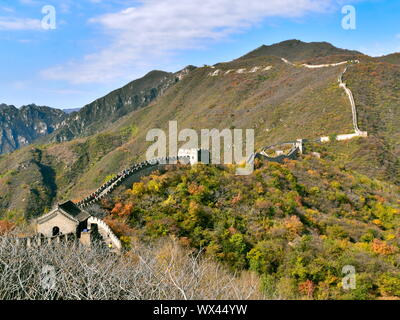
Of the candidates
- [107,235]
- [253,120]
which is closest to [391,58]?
[253,120]

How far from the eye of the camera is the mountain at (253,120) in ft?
204

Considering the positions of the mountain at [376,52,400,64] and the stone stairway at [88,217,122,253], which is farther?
the mountain at [376,52,400,64]

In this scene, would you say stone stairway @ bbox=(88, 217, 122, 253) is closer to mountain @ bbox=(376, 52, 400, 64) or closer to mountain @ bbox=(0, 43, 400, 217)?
mountain @ bbox=(0, 43, 400, 217)

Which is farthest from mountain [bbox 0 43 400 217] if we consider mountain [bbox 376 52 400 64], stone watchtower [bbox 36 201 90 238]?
stone watchtower [bbox 36 201 90 238]

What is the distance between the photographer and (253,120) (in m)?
88.8

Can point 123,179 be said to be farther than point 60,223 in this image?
Yes

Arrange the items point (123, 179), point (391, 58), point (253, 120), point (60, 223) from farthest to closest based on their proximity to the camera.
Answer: point (391, 58)
point (253, 120)
point (123, 179)
point (60, 223)

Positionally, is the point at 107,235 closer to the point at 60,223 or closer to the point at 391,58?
the point at 60,223

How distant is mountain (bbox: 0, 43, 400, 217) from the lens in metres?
62.3

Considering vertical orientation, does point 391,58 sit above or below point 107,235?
above

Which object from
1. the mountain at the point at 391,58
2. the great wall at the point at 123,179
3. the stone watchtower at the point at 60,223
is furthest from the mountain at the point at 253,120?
the stone watchtower at the point at 60,223

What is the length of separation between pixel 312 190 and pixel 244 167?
7.34 meters

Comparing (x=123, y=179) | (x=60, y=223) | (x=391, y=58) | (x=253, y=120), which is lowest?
(x=60, y=223)

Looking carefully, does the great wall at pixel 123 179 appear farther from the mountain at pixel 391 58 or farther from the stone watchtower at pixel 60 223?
the mountain at pixel 391 58
